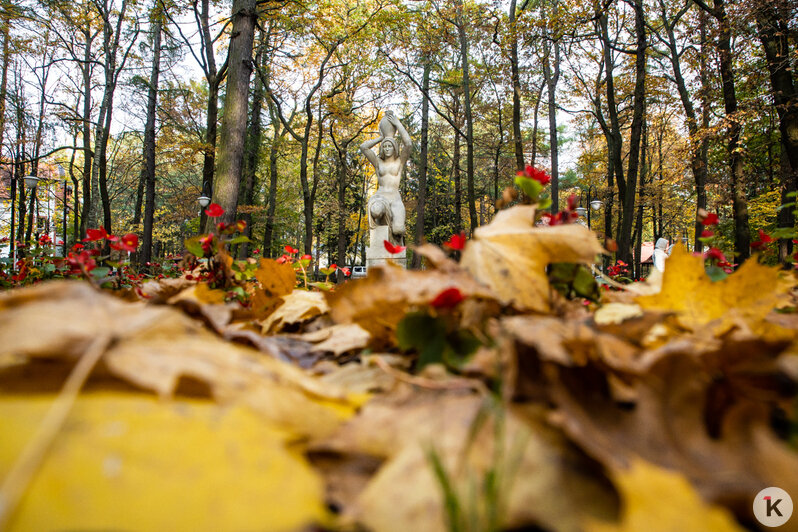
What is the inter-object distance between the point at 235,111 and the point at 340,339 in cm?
540

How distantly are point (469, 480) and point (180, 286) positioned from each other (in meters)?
1.01

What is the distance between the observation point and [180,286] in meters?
1.10

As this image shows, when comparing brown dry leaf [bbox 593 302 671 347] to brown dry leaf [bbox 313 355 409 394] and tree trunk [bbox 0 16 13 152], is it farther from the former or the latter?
tree trunk [bbox 0 16 13 152]

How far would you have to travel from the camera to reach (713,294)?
0.66 m

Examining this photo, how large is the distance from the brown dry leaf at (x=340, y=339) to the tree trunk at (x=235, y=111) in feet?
15.3

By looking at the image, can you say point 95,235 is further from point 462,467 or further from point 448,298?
point 462,467

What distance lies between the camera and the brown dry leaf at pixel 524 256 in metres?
0.61

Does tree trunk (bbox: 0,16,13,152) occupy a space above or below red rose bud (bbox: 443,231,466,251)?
above

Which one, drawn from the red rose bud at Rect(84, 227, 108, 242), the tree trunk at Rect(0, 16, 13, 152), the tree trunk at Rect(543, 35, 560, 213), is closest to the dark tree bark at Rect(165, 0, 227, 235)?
the tree trunk at Rect(0, 16, 13, 152)

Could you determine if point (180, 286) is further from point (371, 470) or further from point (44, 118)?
point (44, 118)

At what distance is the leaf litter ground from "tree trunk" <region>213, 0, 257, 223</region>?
5.02 m

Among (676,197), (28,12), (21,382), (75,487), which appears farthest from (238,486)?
(676,197)

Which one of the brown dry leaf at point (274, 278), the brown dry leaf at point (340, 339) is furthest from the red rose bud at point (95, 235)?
the brown dry leaf at point (340, 339)
